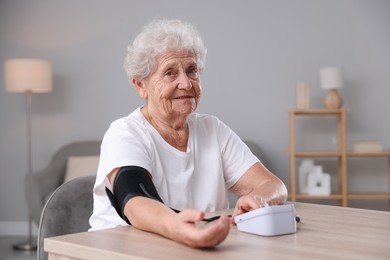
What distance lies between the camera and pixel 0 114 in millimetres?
5590

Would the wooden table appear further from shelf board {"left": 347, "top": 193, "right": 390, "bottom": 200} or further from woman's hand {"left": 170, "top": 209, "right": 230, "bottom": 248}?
shelf board {"left": 347, "top": 193, "right": 390, "bottom": 200}

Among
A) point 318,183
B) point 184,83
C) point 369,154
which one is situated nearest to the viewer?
point 184,83

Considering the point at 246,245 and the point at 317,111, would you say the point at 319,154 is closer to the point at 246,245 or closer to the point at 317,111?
the point at 317,111

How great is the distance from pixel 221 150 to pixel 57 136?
12.1 feet

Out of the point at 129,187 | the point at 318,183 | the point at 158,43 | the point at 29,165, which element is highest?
the point at 158,43

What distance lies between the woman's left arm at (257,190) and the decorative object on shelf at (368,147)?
294 centimetres

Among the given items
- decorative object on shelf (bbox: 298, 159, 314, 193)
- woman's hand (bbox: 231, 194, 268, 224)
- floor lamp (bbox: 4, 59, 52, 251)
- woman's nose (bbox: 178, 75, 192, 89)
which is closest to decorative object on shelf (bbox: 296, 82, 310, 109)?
decorative object on shelf (bbox: 298, 159, 314, 193)

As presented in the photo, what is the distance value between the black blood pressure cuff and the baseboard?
410 cm

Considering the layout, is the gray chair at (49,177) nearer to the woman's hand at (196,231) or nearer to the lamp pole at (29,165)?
the lamp pole at (29,165)

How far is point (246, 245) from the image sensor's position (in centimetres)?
134

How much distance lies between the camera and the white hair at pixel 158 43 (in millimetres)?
1993

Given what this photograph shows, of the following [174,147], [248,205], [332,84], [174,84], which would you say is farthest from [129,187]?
[332,84]

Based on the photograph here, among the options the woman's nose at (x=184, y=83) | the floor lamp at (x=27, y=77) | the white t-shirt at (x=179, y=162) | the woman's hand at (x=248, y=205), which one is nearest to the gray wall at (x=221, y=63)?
the floor lamp at (x=27, y=77)

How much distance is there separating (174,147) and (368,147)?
10.4 ft
